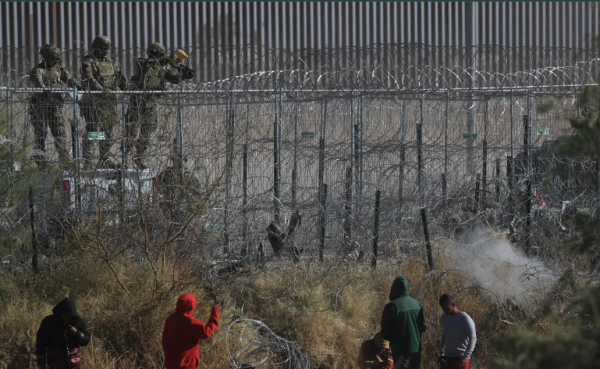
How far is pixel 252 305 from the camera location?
7.47 metres

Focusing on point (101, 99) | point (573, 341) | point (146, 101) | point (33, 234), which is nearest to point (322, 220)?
point (146, 101)

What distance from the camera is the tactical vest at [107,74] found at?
27.2 feet

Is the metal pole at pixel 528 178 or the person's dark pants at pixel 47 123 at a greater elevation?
the person's dark pants at pixel 47 123

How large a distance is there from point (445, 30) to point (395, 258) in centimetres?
1555

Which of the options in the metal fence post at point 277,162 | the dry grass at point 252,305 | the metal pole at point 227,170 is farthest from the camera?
the metal fence post at point 277,162

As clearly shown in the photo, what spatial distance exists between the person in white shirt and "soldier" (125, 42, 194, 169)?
321 cm

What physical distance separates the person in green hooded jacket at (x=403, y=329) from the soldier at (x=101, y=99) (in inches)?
116

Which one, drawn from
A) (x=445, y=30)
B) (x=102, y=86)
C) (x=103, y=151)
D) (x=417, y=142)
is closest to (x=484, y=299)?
(x=417, y=142)

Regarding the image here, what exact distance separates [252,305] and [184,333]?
1.73 m

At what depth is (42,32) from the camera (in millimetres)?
21172

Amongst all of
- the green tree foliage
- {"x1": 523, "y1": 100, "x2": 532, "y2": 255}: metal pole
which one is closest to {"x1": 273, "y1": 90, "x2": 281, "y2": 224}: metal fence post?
{"x1": 523, "y1": 100, "x2": 532, "y2": 255}: metal pole

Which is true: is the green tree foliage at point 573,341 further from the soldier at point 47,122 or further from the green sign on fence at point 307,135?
the soldier at point 47,122

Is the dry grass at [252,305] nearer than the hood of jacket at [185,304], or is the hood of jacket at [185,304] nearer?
the hood of jacket at [185,304]

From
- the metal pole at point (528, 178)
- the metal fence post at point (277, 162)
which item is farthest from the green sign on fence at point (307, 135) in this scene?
the metal pole at point (528, 178)
